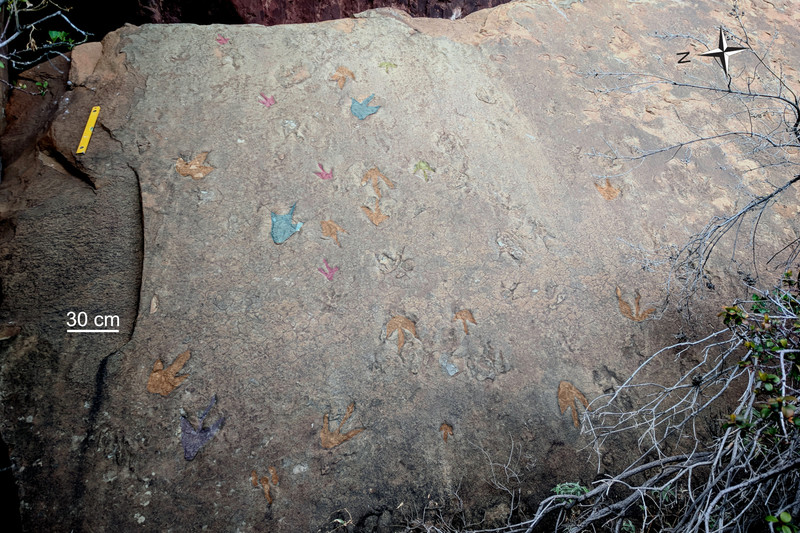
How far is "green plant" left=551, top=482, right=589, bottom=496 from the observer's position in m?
1.66

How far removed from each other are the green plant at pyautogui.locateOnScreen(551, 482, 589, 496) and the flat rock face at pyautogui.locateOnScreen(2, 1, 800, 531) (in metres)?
0.05

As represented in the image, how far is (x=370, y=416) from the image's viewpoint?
1756mm

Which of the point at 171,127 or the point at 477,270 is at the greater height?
the point at 171,127

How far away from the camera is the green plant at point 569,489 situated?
166 centimetres

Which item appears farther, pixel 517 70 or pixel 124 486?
pixel 517 70

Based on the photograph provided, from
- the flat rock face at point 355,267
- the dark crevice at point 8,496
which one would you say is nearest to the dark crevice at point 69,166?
the flat rock face at point 355,267

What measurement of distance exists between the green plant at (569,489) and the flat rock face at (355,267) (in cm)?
5

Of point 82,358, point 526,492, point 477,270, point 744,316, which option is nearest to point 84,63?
point 82,358

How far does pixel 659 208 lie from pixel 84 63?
261 centimetres

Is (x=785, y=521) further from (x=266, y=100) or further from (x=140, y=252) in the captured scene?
(x=266, y=100)

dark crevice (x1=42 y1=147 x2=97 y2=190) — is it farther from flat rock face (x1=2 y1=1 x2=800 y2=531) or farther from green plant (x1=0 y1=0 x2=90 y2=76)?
green plant (x1=0 y1=0 x2=90 y2=76)

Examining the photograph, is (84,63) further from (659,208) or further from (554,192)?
(659,208)

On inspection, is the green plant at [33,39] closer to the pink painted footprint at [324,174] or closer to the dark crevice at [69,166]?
the dark crevice at [69,166]

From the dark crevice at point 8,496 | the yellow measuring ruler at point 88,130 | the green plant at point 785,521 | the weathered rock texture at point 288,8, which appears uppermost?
the weathered rock texture at point 288,8
